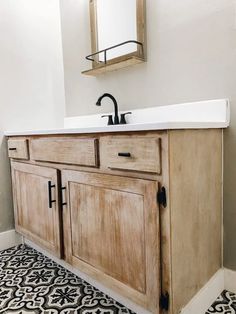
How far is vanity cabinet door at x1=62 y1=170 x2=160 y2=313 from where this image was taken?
39.9 inches

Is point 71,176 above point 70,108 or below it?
below

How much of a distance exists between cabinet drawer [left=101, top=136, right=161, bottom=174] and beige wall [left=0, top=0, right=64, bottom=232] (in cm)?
113

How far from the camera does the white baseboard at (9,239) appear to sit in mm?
1944

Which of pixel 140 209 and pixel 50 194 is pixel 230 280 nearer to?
pixel 140 209

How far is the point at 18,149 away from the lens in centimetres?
180

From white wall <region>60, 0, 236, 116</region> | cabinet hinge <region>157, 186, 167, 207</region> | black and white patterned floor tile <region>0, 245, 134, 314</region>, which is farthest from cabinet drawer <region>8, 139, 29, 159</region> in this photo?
cabinet hinge <region>157, 186, 167, 207</region>

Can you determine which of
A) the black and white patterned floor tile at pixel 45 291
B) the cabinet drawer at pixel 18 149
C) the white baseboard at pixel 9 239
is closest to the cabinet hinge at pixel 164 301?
the black and white patterned floor tile at pixel 45 291

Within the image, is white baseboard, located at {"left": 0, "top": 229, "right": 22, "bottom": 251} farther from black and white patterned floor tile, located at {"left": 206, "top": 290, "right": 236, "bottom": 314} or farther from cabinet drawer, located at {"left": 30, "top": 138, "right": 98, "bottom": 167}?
black and white patterned floor tile, located at {"left": 206, "top": 290, "right": 236, "bottom": 314}

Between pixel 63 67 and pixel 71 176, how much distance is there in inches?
47.3

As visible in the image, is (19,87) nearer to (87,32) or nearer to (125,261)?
(87,32)

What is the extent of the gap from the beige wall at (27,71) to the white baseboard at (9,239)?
4cm

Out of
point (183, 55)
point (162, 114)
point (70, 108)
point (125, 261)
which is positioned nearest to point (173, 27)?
point (183, 55)

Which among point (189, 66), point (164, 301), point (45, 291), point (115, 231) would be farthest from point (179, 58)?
point (45, 291)

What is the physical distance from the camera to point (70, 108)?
217 centimetres
